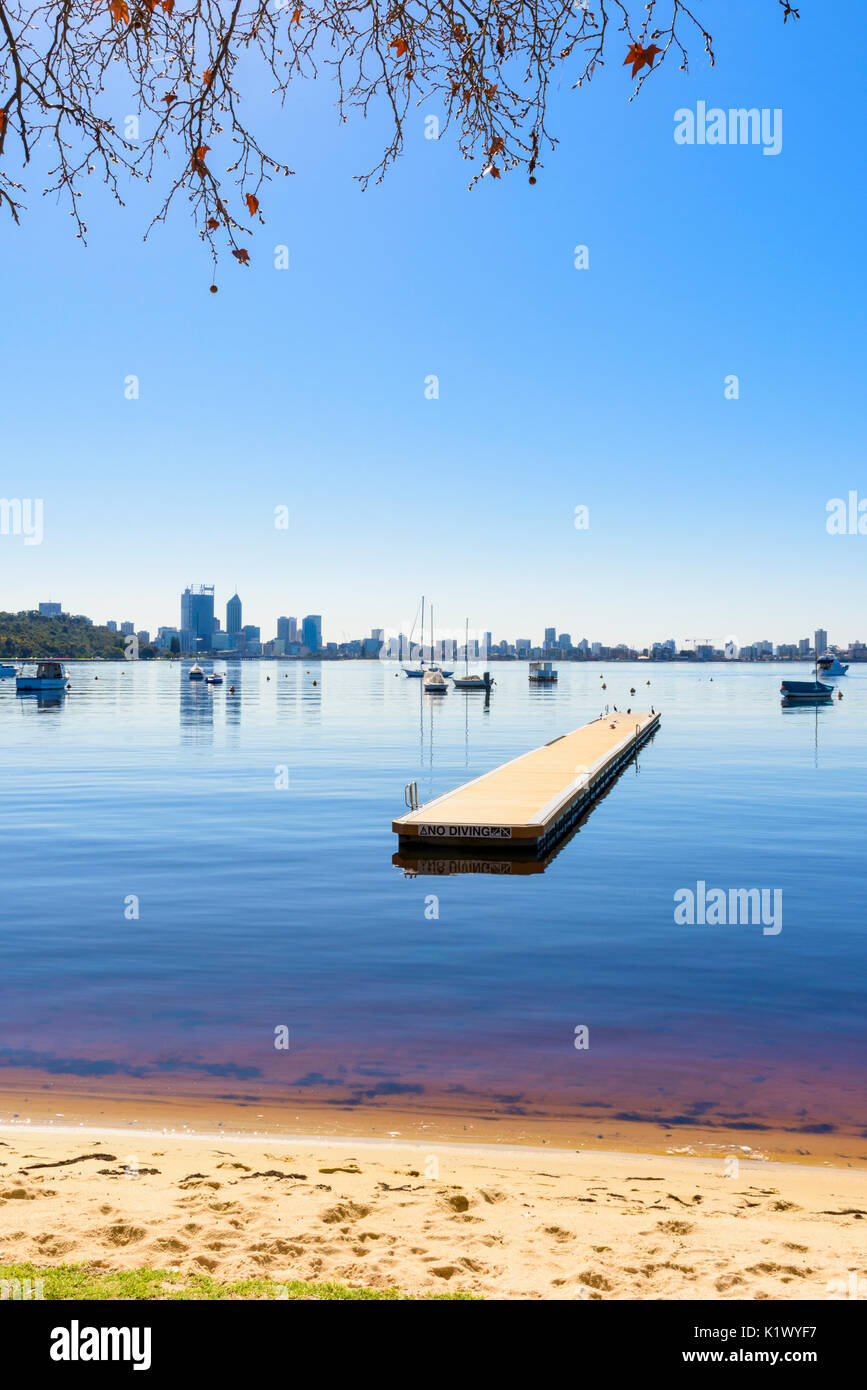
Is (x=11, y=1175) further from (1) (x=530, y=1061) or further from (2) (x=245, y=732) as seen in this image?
(2) (x=245, y=732)

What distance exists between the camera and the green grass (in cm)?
587

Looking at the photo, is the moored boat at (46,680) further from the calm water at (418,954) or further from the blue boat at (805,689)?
the calm water at (418,954)

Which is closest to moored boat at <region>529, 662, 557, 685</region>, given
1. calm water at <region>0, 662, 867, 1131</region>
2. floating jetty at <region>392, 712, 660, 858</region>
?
floating jetty at <region>392, 712, 660, 858</region>

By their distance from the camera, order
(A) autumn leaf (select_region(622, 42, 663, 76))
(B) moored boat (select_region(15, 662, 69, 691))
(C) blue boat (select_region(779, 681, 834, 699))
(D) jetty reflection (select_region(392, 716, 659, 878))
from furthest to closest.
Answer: (B) moored boat (select_region(15, 662, 69, 691)) → (C) blue boat (select_region(779, 681, 834, 699)) → (D) jetty reflection (select_region(392, 716, 659, 878)) → (A) autumn leaf (select_region(622, 42, 663, 76))

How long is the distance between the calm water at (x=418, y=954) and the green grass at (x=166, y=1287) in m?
5.03

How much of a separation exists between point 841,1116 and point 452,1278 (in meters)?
6.07

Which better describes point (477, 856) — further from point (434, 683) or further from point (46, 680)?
point (46, 680)

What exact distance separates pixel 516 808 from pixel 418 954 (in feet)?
32.8

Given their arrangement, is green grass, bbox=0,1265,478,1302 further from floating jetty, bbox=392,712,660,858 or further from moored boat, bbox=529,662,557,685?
moored boat, bbox=529,662,557,685

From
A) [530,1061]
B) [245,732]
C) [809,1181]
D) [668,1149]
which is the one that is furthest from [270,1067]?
[245,732]

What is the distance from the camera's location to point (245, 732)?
6562 centimetres

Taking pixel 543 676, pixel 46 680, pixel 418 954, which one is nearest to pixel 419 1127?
pixel 418 954

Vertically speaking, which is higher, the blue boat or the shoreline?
the blue boat

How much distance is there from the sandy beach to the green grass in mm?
159
